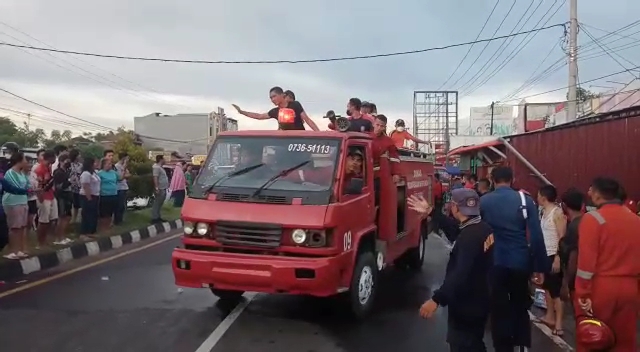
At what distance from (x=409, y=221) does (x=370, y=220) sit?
6.84 feet

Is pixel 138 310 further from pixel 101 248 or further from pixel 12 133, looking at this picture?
pixel 12 133

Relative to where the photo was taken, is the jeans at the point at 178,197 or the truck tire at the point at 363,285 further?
the jeans at the point at 178,197

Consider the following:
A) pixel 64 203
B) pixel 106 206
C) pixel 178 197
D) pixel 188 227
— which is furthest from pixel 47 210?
pixel 178 197

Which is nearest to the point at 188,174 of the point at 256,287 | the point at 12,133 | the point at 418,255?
the point at 418,255

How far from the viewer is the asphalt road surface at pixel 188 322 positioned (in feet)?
19.9

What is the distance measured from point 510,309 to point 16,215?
770cm

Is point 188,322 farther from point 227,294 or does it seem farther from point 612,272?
point 612,272

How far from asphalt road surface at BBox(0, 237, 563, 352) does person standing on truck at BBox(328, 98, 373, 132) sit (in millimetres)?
2253

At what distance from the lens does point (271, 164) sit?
23.5 feet

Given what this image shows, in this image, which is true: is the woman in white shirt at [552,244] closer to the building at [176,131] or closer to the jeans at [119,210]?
the jeans at [119,210]

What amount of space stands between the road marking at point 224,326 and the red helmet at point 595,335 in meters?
3.18

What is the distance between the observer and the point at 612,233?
177 inches

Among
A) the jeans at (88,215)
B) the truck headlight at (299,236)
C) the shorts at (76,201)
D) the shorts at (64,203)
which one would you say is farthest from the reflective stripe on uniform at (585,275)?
the shorts at (76,201)

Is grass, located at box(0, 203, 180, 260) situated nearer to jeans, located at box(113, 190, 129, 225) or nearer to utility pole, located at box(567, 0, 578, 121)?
jeans, located at box(113, 190, 129, 225)
